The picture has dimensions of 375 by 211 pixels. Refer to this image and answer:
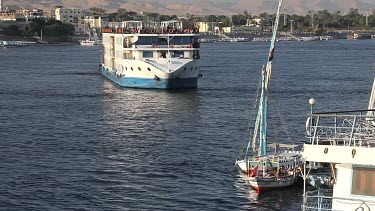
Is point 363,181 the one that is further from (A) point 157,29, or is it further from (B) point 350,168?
(A) point 157,29

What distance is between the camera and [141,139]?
43938mm

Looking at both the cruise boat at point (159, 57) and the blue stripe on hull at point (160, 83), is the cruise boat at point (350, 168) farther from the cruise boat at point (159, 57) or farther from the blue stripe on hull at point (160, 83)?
the blue stripe on hull at point (160, 83)

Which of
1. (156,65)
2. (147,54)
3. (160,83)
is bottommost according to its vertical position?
(160,83)

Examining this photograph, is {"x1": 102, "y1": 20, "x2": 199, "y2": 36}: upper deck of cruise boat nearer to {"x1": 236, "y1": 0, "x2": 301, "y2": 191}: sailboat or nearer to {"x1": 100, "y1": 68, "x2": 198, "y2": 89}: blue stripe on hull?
{"x1": 100, "y1": 68, "x2": 198, "y2": 89}: blue stripe on hull

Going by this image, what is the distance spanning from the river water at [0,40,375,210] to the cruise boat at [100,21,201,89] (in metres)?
1.23

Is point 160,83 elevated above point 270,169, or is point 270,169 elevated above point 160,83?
point 270,169

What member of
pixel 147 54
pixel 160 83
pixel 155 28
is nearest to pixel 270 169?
pixel 160 83

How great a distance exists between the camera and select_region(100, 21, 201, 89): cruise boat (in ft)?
235

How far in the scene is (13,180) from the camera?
3278cm

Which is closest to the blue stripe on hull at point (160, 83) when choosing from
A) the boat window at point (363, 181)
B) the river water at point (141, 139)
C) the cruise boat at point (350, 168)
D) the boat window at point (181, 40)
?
the river water at point (141, 139)

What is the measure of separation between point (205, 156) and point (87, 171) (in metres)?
6.17

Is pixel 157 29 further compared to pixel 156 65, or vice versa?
pixel 157 29

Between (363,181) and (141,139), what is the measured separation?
3040 cm

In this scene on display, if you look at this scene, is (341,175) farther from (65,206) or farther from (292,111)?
(292,111)
